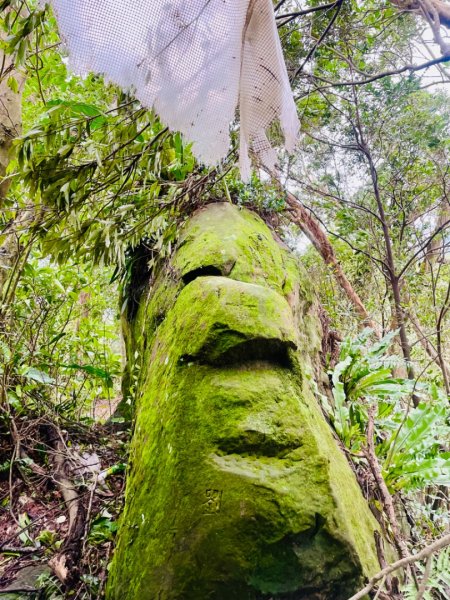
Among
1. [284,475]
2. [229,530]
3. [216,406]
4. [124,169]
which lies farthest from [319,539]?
[124,169]

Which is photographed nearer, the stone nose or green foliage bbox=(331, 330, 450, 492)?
the stone nose

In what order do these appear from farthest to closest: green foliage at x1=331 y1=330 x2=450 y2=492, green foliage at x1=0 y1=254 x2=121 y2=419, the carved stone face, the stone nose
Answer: green foliage at x1=0 y1=254 x2=121 y2=419 → green foliage at x1=331 y1=330 x2=450 y2=492 → the stone nose → the carved stone face

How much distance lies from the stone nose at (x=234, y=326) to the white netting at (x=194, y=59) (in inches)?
30.5

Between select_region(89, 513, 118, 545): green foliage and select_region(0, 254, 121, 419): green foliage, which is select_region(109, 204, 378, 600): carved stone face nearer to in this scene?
select_region(89, 513, 118, 545): green foliage

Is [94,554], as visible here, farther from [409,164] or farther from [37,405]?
[409,164]

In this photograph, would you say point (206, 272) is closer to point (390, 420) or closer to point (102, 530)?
point (102, 530)

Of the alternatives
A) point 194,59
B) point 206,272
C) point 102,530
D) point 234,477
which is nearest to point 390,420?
point 206,272

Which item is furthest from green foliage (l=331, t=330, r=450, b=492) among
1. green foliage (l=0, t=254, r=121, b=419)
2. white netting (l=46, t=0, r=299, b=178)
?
green foliage (l=0, t=254, r=121, b=419)

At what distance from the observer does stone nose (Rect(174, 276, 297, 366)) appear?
1.71 m

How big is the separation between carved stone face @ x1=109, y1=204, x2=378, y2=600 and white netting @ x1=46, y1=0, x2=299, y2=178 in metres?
0.88

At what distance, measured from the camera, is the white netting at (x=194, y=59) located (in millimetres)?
917

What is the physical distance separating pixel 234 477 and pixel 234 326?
2.17 feet

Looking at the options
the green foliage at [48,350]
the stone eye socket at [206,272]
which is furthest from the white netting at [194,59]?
the green foliage at [48,350]

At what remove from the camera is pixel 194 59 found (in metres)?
1.01
